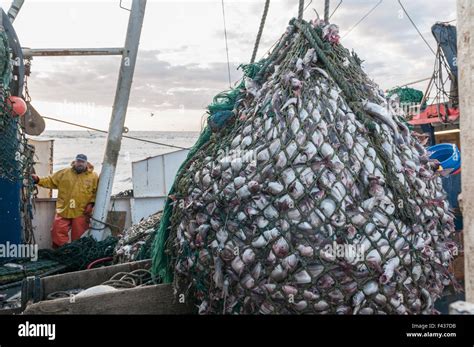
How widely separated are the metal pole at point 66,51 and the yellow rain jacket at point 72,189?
2072 mm

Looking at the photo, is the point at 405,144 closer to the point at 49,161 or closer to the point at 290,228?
the point at 290,228

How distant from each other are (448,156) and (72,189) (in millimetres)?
6094

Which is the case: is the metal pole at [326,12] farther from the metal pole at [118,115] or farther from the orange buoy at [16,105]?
the metal pole at [118,115]

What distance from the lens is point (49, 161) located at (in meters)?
11.4

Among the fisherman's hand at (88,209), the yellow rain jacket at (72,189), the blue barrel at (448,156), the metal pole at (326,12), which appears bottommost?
the fisherman's hand at (88,209)

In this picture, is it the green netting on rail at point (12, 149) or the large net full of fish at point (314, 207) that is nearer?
the large net full of fish at point (314, 207)

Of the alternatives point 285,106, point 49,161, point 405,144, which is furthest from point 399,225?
point 49,161

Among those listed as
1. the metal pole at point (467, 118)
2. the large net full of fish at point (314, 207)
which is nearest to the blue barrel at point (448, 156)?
the large net full of fish at point (314, 207)

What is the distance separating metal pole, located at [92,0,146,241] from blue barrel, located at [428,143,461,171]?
4.74m

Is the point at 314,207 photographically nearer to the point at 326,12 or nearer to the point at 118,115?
the point at 326,12

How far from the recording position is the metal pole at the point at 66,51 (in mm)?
7662

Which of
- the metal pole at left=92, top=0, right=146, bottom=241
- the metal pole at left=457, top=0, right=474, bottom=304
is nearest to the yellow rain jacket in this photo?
the metal pole at left=92, top=0, right=146, bottom=241

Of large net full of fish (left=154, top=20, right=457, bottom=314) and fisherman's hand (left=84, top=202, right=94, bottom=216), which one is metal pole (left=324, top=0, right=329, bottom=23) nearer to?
large net full of fish (left=154, top=20, right=457, bottom=314)
